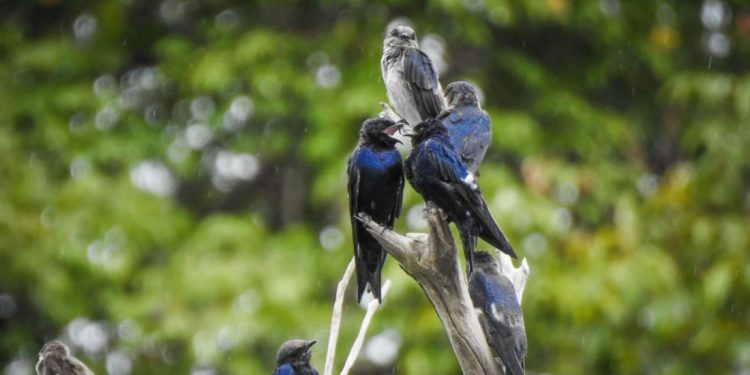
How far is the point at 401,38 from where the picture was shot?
6.71 metres

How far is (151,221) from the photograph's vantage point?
1224cm

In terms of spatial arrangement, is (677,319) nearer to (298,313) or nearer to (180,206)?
(298,313)

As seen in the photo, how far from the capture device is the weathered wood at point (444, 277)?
537 centimetres

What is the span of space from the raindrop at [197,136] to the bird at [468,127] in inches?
297

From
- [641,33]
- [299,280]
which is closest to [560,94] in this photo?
[641,33]

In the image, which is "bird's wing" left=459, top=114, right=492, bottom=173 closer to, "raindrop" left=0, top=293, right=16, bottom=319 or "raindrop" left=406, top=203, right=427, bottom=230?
"raindrop" left=406, top=203, right=427, bottom=230

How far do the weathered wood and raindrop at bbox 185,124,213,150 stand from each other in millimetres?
7793

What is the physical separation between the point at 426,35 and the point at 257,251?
232cm

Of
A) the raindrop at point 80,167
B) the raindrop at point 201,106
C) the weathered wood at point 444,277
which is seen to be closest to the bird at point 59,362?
the weathered wood at point 444,277

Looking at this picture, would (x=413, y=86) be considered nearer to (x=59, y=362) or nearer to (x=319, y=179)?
(x=59, y=362)

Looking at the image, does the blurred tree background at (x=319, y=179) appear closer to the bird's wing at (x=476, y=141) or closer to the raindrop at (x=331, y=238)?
the raindrop at (x=331, y=238)

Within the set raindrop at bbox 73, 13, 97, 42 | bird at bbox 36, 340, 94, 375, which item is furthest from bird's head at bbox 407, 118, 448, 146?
raindrop at bbox 73, 13, 97, 42

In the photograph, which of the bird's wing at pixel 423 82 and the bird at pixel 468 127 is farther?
the bird's wing at pixel 423 82

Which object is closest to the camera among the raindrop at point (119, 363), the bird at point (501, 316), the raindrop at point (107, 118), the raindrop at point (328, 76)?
the bird at point (501, 316)
